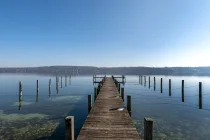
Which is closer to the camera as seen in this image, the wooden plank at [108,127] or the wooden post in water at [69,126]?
the wooden post in water at [69,126]

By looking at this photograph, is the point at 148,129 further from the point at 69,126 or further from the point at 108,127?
the point at 69,126

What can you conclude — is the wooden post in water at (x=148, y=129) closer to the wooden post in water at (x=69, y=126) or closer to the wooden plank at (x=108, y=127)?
the wooden plank at (x=108, y=127)

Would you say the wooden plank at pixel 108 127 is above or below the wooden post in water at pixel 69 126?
below

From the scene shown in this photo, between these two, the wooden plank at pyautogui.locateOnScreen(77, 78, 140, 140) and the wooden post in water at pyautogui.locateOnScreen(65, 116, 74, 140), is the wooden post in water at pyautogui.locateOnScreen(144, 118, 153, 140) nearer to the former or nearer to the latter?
the wooden plank at pyautogui.locateOnScreen(77, 78, 140, 140)

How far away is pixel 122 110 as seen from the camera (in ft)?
36.1

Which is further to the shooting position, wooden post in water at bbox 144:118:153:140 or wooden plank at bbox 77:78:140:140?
wooden plank at bbox 77:78:140:140

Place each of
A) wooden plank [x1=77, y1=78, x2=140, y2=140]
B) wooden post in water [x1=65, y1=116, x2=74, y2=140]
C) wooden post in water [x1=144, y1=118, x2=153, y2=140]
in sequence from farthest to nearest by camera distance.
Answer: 1. wooden plank [x1=77, y1=78, x2=140, y2=140]
2. wooden post in water [x1=65, y1=116, x2=74, y2=140]
3. wooden post in water [x1=144, y1=118, x2=153, y2=140]

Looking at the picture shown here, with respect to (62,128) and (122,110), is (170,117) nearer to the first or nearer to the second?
(122,110)

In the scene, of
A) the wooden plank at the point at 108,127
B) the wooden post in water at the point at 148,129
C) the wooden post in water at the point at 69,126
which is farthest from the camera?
the wooden plank at the point at 108,127

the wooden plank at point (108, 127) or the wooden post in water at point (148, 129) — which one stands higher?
the wooden post in water at point (148, 129)

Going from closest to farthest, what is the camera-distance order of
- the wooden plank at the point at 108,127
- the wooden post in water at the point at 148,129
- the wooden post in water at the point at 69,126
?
the wooden post in water at the point at 148,129 → the wooden post in water at the point at 69,126 → the wooden plank at the point at 108,127

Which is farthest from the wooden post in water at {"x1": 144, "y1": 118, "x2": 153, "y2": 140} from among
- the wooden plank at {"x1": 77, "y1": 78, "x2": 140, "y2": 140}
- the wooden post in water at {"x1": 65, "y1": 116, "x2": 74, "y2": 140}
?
the wooden post in water at {"x1": 65, "y1": 116, "x2": 74, "y2": 140}

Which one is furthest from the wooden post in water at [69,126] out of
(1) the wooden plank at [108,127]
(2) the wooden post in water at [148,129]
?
(2) the wooden post in water at [148,129]

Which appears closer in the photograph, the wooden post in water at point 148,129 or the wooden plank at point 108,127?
the wooden post in water at point 148,129
